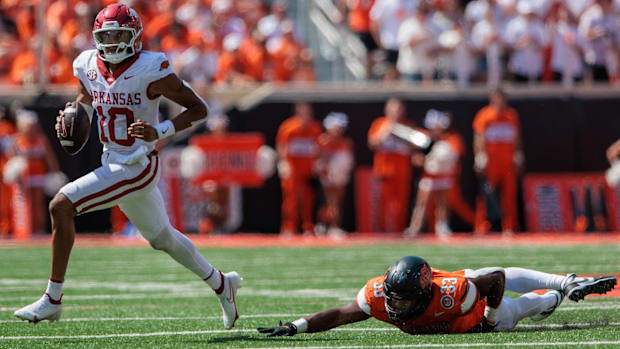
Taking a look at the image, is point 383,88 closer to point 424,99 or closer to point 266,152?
point 424,99

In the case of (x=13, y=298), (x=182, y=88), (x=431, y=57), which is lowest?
(x=13, y=298)

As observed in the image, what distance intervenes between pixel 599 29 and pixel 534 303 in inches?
418

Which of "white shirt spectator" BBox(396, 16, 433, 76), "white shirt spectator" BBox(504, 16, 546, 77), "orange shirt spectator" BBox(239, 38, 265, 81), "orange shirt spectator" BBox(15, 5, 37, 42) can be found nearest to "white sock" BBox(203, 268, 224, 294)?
"white shirt spectator" BBox(396, 16, 433, 76)

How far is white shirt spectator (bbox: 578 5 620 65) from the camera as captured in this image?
52.0ft

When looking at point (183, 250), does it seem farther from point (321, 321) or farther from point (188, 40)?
point (188, 40)

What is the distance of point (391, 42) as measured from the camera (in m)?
16.1

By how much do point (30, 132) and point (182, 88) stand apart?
9.62 m

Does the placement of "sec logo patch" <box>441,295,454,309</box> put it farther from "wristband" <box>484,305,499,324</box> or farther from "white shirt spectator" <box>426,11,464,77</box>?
"white shirt spectator" <box>426,11,464,77</box>

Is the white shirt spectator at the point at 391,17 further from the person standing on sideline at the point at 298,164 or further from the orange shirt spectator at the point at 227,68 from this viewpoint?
the orange shirt spectator at the point at 227,68

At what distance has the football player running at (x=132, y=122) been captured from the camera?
20.2ft

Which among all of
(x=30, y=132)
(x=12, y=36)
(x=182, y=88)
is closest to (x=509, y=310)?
(x=182, y=88)

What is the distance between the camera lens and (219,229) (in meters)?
15.7

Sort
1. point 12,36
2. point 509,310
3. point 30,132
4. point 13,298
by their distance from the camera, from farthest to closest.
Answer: point 12,36
point 30,132
point 13,298
point 509,310

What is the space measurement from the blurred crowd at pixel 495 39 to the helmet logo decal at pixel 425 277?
1044cm
